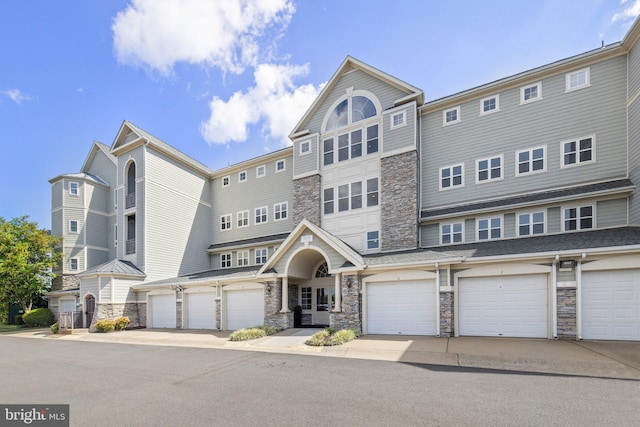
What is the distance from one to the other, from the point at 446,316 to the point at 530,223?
263 inches

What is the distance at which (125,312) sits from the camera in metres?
21.5

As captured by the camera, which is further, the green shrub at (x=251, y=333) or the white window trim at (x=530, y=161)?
the white window trim at (x=530, y=161)

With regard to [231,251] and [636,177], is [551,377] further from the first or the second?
[231,251]

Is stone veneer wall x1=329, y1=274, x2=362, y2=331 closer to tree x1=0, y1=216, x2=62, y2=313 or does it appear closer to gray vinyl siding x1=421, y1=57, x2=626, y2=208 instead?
gray vinyl siding x1=421, y1=57, x2=626, y2=208

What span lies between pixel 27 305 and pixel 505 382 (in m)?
36.0

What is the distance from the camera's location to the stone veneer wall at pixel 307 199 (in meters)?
20.4

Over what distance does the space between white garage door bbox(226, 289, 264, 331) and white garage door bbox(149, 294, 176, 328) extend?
494 cm

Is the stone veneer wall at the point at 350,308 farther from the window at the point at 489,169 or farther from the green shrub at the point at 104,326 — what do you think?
the green shrub at the point at 104,326

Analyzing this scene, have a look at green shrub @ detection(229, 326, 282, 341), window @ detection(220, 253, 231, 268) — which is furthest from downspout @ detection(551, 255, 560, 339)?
window @ detection(220, 253, 231, 268)

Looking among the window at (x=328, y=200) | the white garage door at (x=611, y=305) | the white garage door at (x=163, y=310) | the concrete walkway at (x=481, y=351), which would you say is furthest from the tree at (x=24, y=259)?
the white garage door at (x=611, y=305)

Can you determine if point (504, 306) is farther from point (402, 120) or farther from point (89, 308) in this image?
point (89, 308)

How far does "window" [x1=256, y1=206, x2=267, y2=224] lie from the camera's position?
24.3 meters

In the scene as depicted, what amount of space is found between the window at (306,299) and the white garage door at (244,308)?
9.56ft

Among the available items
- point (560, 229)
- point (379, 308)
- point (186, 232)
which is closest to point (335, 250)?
point (379, 308)
